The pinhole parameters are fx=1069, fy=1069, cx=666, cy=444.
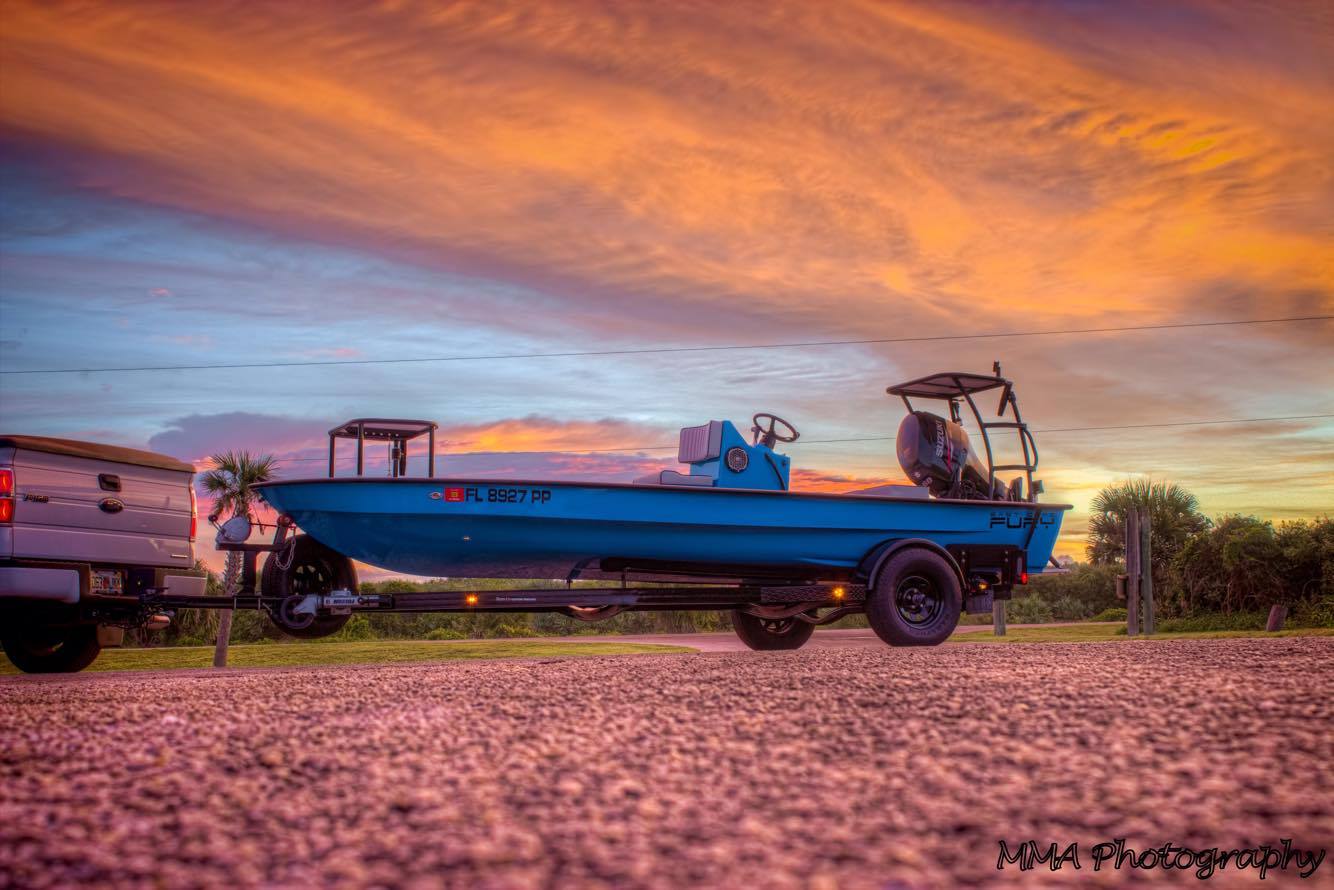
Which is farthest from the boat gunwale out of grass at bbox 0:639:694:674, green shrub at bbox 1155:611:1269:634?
green shrub at bbox 1155:611:1269:634

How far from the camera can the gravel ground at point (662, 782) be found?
9.54 ft

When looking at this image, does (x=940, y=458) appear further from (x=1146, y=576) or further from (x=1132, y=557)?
(x=1146, y=576)

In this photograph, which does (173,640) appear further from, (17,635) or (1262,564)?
(1262,564)

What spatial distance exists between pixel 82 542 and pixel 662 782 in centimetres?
767

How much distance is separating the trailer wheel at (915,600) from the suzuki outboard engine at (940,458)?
1.16 m

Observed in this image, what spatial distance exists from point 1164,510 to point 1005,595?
2458 centimetres

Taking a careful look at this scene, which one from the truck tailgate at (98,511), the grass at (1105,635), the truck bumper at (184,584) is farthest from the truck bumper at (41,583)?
the grass at (1105,635)

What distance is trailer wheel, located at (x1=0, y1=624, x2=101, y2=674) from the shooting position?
10.2 meters

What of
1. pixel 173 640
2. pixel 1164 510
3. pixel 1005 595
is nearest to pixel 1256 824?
pixel 1005 595

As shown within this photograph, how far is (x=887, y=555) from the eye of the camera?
35.8 ft

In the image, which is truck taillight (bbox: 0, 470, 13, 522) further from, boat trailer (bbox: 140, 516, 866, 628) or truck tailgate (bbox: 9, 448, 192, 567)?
boat trailer (bbox: 140, 516, 866, 628)

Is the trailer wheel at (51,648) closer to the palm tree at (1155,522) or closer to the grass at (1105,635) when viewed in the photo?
the grass at (1105,635)

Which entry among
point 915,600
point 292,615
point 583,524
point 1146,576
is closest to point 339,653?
point 292,615

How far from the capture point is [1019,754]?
13.7 feet
